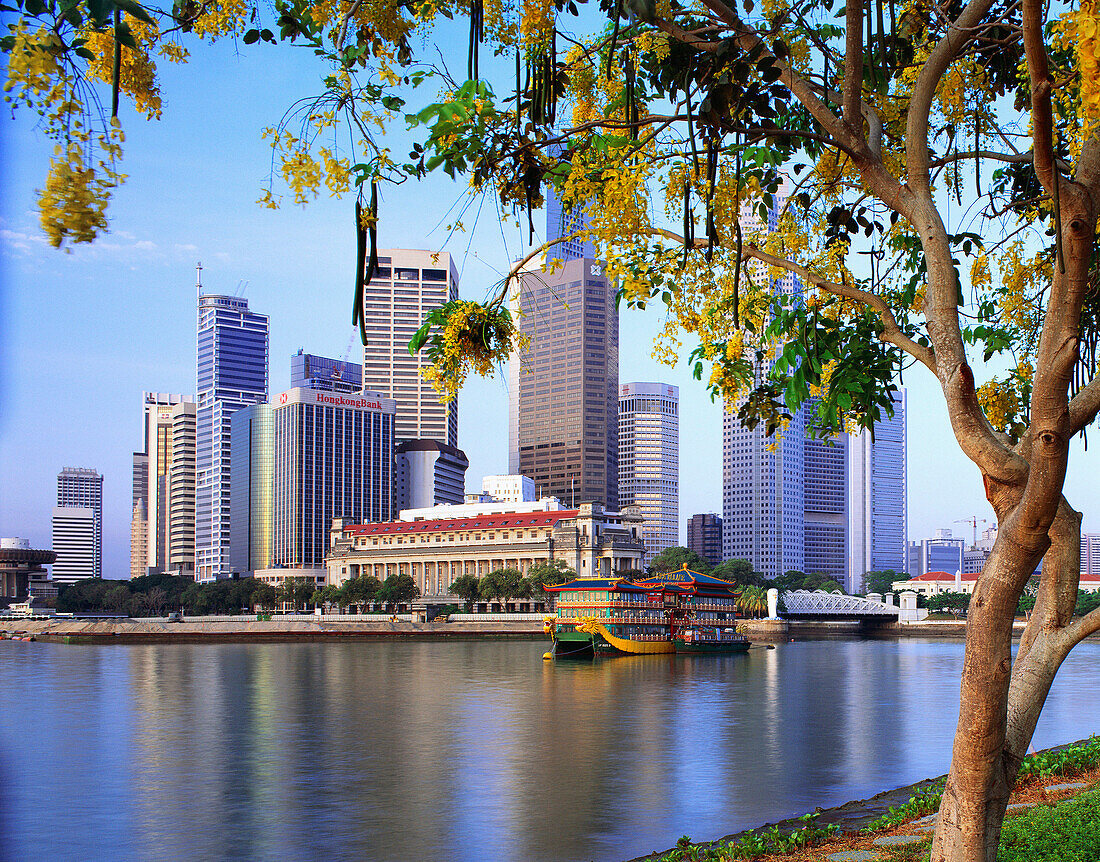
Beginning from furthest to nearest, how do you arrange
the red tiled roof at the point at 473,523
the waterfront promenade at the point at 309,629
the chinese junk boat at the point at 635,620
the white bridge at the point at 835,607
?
the red tiled roof at the point at 473,523
the white bridge at the point at 835,607
the waterfront promenade at the point at 309,629
the chinese junk boat at the point at 635,620

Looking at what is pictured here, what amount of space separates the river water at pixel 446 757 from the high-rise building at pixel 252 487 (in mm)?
115663

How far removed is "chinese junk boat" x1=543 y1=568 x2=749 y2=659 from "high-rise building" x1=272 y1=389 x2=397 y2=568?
3747 inches

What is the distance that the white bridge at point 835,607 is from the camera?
12788cm

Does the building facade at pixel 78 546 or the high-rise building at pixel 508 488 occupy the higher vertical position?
the high-rise building at pixel 508 488

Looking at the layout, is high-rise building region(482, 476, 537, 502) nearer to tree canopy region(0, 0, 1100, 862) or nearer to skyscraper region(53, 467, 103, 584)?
skyscraper region(53, 467, 103, 584)

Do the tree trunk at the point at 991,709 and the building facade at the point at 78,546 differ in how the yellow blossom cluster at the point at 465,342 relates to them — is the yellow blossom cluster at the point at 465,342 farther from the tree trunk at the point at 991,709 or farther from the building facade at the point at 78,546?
the building facade at the point at 78,546

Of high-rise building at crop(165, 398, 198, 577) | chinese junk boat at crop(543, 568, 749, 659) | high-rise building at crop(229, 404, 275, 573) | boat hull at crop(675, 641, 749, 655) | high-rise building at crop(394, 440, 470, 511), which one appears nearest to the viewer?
chinese junk boat at crop(543, 568, 749, 659)

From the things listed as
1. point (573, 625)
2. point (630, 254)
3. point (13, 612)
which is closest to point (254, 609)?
point (13, 612)

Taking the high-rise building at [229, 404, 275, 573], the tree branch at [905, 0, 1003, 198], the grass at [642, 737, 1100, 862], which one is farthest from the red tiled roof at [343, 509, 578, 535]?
the tree branch at [905, 0, 1003, 198]

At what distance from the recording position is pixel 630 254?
7512mm

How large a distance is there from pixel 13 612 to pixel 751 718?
123 m

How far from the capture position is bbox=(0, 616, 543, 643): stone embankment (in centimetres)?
9838

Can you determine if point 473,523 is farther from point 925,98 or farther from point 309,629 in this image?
point 925,98

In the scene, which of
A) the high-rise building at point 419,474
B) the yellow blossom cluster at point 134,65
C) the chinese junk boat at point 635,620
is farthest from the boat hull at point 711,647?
the high-rise building at point 419,474
